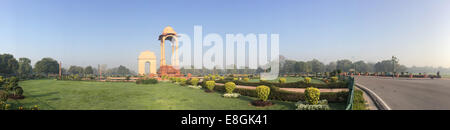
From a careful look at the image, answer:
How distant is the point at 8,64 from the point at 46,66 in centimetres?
1020

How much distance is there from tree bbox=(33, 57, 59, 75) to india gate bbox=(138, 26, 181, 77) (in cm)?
3267

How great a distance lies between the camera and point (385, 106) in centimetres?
673

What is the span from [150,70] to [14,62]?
3216cm

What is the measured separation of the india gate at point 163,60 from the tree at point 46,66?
107 feet

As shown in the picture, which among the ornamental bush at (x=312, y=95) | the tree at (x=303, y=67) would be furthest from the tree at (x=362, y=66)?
the ornamental bush at (x=312, y=95)

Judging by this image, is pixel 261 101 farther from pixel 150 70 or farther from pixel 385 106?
pixel 150 70

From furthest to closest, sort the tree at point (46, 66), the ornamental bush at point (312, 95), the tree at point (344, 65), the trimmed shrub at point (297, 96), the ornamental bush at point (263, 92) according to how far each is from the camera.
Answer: the tree at point (344, 65) < the tree at point (46, 66) < the trimmed shrub at point (297, 96) < the ornamental bush at point (263, 92) < the ornamental bush at point (312, 95)

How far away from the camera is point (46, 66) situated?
4572cm

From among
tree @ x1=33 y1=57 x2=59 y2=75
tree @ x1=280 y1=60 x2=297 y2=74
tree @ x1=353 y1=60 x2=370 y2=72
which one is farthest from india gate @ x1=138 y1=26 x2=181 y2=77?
tree @ x1=353 y1=60 x2=370 y2=72

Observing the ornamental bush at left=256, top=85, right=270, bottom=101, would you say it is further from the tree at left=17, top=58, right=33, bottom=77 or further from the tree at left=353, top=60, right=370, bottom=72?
the tree at left=353, top=60, right=370, bottom=72

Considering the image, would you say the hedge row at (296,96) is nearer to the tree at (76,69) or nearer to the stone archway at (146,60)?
the stone archway at (146,60)

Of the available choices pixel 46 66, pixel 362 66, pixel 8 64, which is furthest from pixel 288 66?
pixel 8 64

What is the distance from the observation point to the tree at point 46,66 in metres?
45.4

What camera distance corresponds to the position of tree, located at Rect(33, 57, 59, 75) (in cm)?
4538
